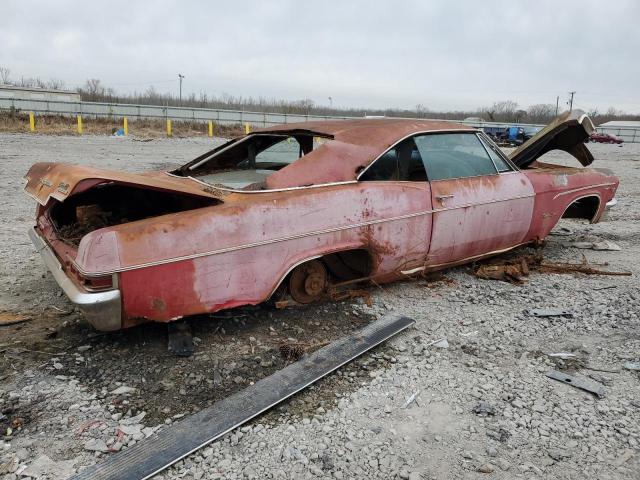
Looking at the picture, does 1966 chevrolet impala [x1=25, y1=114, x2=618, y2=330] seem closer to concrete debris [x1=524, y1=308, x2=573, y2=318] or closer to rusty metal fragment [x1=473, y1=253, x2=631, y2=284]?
rusty metal fragment [x1=473, y1=253, x2=631, y2=284]

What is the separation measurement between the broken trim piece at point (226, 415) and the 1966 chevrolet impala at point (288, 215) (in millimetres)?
550

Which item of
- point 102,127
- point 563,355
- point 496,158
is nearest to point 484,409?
point 563,355

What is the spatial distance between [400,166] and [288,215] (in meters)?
1.15

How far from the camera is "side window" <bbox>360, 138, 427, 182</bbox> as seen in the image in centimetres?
365

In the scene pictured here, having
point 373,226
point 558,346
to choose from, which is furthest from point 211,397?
point 558,346

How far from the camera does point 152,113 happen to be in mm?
35406

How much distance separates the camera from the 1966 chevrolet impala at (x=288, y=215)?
8.95 ft

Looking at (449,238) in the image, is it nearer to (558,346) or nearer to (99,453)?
(558,346)

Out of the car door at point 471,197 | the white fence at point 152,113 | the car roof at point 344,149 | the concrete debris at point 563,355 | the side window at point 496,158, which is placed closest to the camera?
the concrete debris at point 563,355

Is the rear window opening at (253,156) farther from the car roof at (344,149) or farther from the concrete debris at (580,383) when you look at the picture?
the concrete debris at (580,383)

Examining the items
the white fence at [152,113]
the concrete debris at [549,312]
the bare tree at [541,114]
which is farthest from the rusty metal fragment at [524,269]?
the bare tree at [541,114]

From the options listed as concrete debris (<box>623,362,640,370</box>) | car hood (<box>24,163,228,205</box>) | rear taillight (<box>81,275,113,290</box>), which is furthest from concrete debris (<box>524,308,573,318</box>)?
rear taillight (<box>81,275,113,290</box>)

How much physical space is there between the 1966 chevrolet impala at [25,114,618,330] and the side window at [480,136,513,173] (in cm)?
1

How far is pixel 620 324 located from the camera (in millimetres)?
3570
